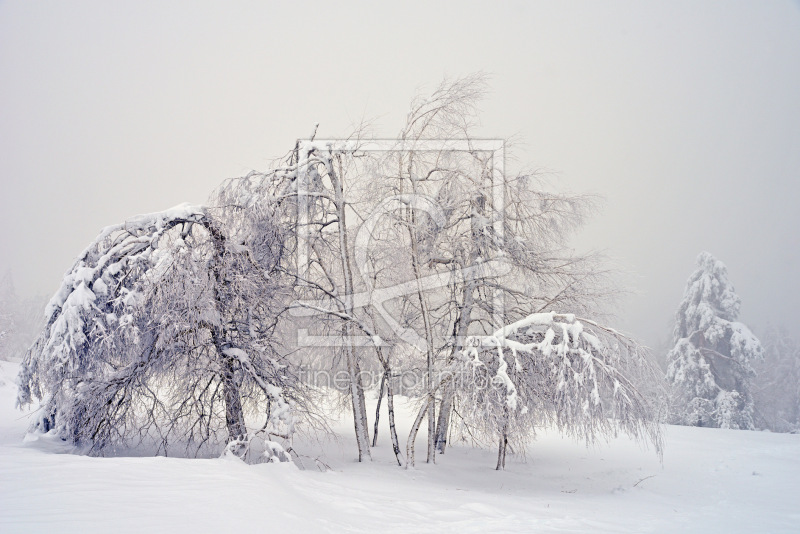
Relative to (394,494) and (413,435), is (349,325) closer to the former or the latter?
(413,435)

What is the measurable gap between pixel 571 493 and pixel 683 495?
1.82m

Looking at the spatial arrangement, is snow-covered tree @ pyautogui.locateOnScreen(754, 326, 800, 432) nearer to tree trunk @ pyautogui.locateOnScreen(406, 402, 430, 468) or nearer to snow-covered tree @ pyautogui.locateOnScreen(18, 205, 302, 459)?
tree trunk @ pyautogui.locateOnScreen(406, 402, 430, 468)

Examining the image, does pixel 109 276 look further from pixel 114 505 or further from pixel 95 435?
pixel 114 505

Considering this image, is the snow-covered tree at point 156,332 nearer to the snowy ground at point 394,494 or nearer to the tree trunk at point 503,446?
the snowy ground at point 394,494

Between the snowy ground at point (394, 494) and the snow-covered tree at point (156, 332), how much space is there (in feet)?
3.57

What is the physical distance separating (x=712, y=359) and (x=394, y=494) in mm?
21008

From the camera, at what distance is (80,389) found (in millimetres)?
8734

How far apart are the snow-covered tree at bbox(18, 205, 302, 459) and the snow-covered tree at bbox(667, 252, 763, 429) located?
19.0 metres

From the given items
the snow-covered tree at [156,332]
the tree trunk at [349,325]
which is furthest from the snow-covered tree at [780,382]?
the snow-covered tree at [156,332]

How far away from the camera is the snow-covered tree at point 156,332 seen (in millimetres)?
8523

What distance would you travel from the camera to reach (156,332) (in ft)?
29.2

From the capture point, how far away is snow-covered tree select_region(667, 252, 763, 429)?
70.2ft

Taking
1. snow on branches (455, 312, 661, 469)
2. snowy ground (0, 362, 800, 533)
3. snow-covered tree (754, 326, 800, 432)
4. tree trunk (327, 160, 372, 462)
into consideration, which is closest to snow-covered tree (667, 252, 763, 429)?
snow-covered tree (754, 326, 800, 432)

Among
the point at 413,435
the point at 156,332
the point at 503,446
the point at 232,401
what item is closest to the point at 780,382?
the point at 503,446
